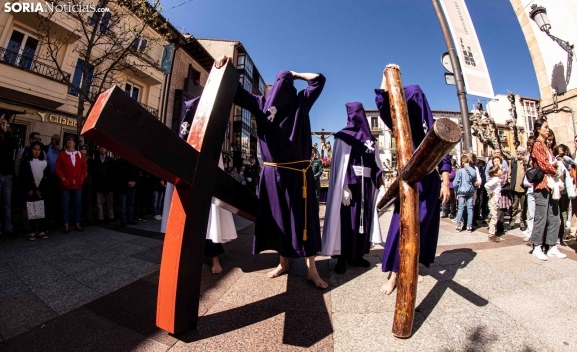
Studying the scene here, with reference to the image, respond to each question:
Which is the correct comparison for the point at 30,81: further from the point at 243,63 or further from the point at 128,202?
the point at 243,63

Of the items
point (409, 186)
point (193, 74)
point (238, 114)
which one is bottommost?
point (409, 186)

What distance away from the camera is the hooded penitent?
9.47ft

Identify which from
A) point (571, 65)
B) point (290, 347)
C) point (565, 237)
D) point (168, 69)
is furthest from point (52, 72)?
point (571, 65)

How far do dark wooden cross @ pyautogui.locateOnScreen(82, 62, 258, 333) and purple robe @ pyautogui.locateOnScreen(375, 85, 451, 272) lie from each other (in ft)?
4.92

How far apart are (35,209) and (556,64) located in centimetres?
1576

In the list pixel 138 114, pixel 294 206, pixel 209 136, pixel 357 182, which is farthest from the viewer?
pixel 357 182

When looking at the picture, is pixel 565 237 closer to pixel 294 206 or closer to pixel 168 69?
pixel 294 206

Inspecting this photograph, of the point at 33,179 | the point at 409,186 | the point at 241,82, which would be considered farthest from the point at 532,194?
the point at 241,82

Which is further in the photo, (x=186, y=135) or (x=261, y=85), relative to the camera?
(x=261, y=85)

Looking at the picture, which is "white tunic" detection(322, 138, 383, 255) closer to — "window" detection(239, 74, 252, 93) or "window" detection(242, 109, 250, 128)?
"window" detection(239, 74, 252, 93)

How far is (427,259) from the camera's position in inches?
92.7

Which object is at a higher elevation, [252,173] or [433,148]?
[433,148]

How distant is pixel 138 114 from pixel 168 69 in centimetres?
1894

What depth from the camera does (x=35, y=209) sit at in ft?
13.9
